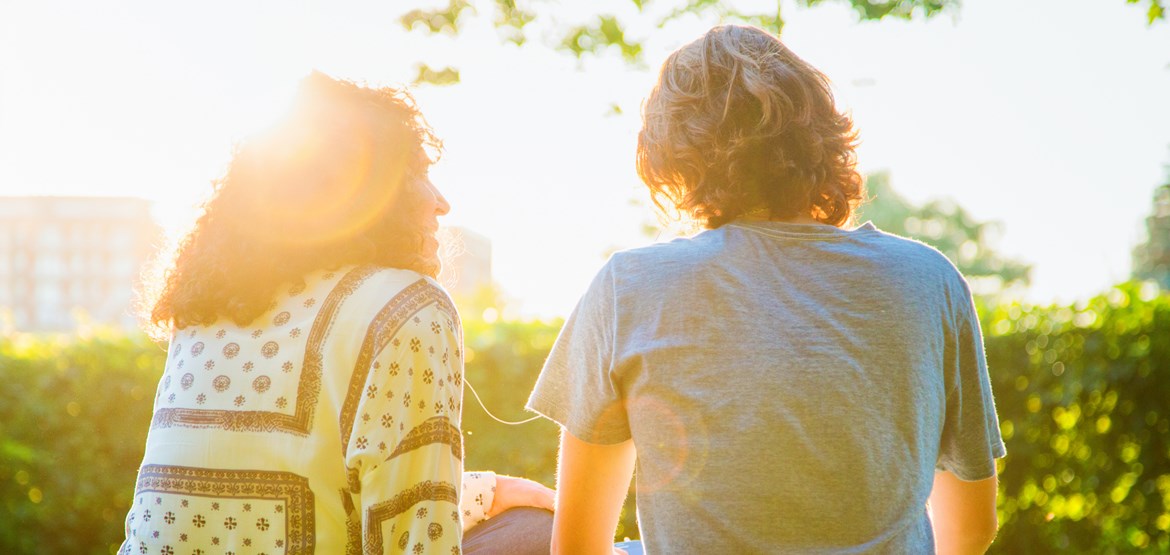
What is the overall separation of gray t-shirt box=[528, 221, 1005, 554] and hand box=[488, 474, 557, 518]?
24.1 inches

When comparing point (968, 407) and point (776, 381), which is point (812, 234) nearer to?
point (776, 381)

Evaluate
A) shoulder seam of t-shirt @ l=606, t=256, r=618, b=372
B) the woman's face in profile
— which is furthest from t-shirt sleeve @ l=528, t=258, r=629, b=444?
the woman's face in profile

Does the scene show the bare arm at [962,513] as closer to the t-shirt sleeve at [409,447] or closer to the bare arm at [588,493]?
the bare arm at [588,493]

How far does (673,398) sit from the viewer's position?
66.6 inches

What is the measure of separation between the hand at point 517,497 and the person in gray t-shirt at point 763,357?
488 millimetres

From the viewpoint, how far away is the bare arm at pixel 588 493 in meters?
1.83

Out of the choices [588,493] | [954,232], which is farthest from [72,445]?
[954,232]

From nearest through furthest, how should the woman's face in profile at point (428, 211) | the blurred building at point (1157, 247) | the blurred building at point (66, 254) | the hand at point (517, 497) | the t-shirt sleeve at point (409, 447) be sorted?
the t-shirt sleeve at point (409, 447)
the woman's face in profile at point (428, 211)
the hand at point (517, 497)
the blurred building at point (1157, 247)
the blurred building at point (66, 254)

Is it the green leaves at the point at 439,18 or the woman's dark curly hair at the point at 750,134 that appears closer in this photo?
the woman's dark curly hair at the point at 750,134

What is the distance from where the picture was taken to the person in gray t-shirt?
164cm

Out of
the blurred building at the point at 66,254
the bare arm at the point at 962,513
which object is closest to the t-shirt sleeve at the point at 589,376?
the bare arm at the point at 962,513

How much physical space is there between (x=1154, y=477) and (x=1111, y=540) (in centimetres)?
42

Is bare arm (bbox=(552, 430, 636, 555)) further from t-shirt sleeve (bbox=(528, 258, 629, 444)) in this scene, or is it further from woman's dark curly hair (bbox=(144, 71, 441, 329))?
woman's dark curly hair (bbox=(144, 71, 441, 329))

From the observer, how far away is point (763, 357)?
1.65 m
